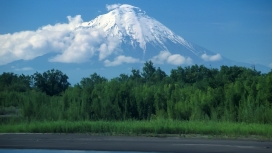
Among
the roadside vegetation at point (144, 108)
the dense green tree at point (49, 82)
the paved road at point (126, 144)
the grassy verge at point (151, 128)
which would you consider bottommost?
the paved road at point (126, 144)

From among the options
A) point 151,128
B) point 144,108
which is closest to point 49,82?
point 144,108

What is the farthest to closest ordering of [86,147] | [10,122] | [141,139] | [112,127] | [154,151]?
1. [10,122]
2. [112,127]
3. [141,139]
4. [86,147]
5. [154,151]

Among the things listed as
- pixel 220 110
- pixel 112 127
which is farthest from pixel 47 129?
pixel 220 110

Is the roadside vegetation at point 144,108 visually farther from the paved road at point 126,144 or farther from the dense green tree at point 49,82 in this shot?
the dense green tree at point 49,82

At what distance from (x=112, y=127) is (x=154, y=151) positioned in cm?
907

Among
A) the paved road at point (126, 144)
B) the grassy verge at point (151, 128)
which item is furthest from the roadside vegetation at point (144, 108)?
the paved road at point (126, 144)

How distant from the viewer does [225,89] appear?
35719mm

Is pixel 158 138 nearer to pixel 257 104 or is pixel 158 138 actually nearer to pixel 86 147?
pixel 86 147

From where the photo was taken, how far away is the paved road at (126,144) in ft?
64.0

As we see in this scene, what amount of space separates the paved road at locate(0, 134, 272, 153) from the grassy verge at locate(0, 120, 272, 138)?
2242mm

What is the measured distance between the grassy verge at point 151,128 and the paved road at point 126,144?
7.36 feet

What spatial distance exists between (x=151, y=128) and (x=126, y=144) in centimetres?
597

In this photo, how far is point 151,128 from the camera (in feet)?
89.4

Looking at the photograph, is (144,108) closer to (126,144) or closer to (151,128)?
(151,128)
